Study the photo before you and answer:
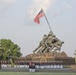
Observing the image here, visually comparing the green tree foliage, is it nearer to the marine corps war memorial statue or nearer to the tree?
the tree

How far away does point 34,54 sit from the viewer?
66875 millimetres

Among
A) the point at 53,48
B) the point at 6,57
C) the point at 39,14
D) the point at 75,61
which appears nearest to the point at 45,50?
the point at 53,48

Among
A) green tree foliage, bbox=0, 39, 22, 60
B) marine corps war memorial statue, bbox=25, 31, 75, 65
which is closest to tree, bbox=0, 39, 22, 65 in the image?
green tree foliage, bbox=0, 39, 22, 60

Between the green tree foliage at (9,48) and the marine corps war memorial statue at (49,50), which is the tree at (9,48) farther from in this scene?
the marine corps war memorial statue at (49,50)

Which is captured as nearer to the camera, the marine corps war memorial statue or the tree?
the marine corps war memorial statue

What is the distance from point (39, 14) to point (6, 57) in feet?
140

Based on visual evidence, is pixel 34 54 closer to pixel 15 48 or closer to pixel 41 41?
pixel 41 41

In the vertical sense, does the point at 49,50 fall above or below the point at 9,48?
below

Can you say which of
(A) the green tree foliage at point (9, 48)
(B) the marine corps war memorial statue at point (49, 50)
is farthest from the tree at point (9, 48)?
(B) the marine corps war memorial statue at point (49, 50)

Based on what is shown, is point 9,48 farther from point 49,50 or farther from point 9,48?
point 49,50

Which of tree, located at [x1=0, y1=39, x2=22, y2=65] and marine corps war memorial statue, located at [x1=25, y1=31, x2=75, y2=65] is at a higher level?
tree, located at [x1=0, y1=39, x2=22, y2=65]

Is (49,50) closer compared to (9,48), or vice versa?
(49,50)

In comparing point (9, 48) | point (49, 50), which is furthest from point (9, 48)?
point (49, 50)

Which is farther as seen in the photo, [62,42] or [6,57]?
[6,57]
